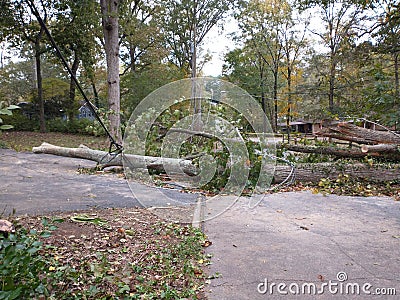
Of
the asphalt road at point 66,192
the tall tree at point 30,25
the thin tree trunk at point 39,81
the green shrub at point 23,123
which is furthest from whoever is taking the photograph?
the green shrub at point 23,123

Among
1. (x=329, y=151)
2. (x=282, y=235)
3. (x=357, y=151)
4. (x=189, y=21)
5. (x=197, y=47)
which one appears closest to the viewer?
(x=282, y=235)

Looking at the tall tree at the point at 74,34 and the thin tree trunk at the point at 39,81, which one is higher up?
the tall tree at the point at 74,34

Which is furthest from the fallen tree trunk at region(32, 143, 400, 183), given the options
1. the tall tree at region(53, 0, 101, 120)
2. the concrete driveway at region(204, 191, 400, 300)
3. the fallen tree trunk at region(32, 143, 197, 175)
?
the tall tree at region(53, 0, 101, 120)

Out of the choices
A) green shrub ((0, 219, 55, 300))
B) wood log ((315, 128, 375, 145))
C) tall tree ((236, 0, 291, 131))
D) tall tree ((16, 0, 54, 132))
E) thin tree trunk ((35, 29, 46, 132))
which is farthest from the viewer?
tall tree ((236, 0, 291, 131))

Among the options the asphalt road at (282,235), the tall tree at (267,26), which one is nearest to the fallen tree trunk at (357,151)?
the asphalt road at (282,235)

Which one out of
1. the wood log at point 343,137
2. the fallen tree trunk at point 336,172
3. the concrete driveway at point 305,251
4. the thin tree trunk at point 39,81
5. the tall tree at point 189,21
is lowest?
the concrete driveway at point 305,251

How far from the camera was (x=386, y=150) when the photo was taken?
16.8 ft

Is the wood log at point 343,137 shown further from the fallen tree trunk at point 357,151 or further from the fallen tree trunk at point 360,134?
the fallen tree trunk at point 357,151

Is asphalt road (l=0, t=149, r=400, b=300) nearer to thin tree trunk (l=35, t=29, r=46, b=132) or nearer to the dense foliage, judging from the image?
the dense foliage

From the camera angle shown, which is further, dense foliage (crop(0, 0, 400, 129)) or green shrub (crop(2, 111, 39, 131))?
green shrub (crop(2, 111, 39, 131))

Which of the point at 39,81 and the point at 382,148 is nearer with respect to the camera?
the point at 382,148

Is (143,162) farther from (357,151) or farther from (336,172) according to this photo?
(357,151)

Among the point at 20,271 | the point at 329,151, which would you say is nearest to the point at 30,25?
the point at 329,151

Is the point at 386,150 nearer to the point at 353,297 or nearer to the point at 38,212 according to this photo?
the point at 353,297
